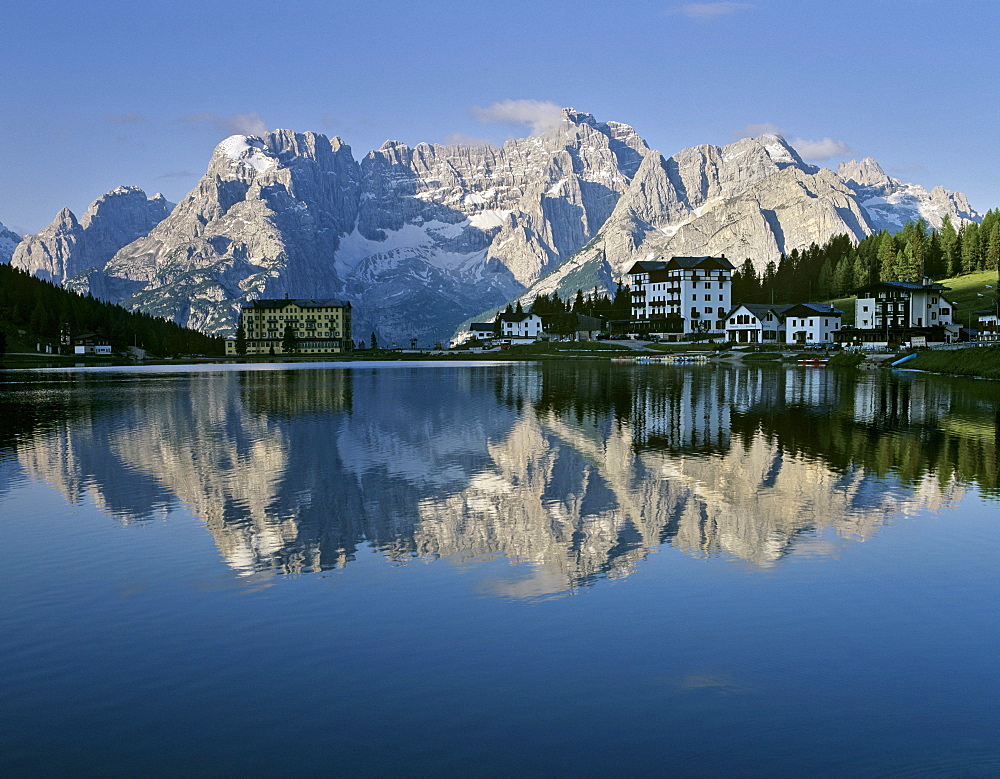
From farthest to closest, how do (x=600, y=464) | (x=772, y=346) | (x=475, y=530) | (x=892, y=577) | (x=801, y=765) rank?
(x=772, y=346), (x=600, y=464), (x=475, y=530), (x=892, y=577), (x=801, y=765)

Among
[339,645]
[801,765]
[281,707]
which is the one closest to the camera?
[801,765]

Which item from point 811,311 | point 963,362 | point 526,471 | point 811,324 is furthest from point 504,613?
point 811,324

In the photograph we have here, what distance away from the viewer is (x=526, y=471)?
34875 millimetres

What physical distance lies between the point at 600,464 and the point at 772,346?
159 meters

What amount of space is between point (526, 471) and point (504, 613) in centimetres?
1849

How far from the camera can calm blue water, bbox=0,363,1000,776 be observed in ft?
36.5

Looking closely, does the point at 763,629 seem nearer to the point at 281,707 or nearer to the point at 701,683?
the point at 701,683

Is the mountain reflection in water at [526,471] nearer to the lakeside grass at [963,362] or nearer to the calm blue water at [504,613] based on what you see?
the calm blue water at [504,613]

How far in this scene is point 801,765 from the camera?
10492 mm

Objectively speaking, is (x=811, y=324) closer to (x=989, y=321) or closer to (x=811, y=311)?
(x=811, y=311)

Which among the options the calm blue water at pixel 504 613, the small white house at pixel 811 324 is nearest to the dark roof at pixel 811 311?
the small white house at pixel 811 324

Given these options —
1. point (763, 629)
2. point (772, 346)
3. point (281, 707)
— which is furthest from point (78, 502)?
point (772, 346)

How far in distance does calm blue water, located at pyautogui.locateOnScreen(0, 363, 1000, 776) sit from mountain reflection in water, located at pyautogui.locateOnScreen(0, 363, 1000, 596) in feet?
0.76

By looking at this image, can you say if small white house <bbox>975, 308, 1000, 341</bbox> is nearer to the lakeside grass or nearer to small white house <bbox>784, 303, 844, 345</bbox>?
small white house <bbox>784, 303, 844, 345</bbox>
